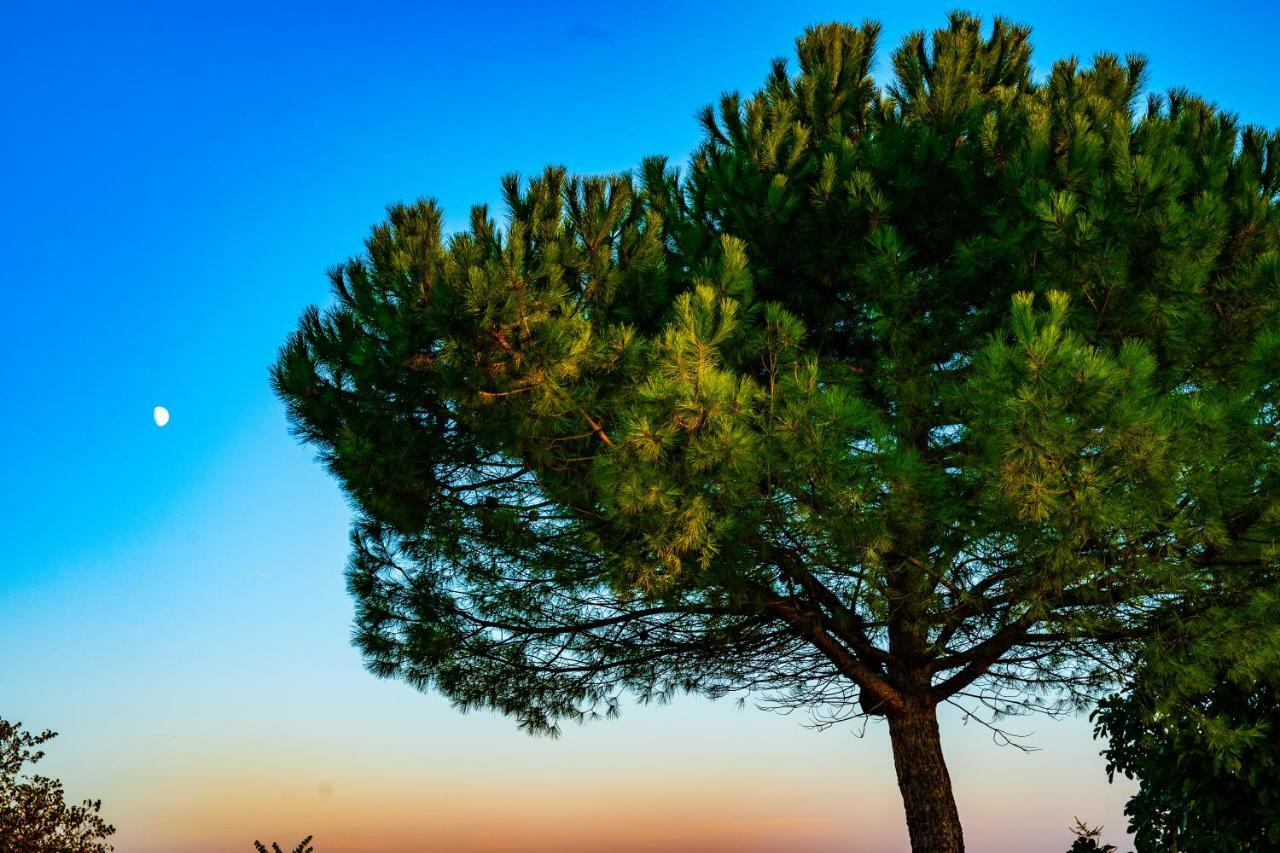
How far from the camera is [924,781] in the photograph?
7477mm

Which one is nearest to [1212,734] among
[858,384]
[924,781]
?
[924,781]

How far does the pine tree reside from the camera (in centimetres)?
574

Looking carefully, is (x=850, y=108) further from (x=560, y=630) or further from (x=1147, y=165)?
(x=560, y=630)

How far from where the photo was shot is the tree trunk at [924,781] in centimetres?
738

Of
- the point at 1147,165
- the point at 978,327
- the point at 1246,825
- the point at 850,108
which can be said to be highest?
the point at 850,108

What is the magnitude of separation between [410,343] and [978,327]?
3803 mm

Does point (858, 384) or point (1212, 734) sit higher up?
point (858, 384)

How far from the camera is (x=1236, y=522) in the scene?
645cm

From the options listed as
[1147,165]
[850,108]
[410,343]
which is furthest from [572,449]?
[1147,165]

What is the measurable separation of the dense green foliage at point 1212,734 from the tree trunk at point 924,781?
150cm

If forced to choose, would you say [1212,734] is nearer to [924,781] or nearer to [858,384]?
[924,781]

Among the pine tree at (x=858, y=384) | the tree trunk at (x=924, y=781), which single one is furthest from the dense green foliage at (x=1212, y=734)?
the tree trunk at (x=924, y=781)

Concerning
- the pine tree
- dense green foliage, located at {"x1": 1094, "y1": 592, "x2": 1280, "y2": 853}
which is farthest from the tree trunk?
dense green foliage, located at {"x1": 1094, "y1": 592, "x2": 1280, "y2": 853}

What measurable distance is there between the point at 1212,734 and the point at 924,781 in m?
1.98
